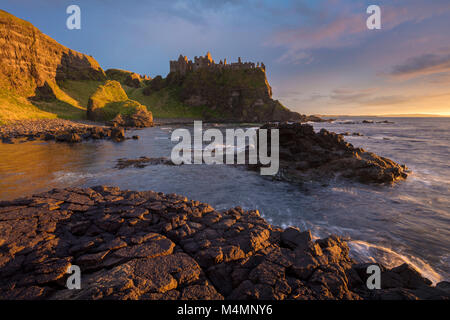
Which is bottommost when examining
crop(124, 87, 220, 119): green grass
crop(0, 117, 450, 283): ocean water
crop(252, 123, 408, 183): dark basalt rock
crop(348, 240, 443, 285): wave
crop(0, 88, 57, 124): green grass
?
crop(348, 240, 443, 285): wave

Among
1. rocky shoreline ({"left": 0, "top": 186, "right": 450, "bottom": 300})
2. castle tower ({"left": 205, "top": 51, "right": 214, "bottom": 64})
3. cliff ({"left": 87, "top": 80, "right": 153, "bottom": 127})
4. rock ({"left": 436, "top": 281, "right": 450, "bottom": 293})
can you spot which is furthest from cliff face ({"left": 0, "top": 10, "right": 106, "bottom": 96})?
rock ({"left": 436, "top": 281, "right": 450, "bottom": 293})

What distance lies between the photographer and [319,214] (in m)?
10.3

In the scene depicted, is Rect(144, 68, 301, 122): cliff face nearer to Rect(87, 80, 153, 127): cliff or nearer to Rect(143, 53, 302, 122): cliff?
Rect(143, 53, 302, 122): cliff

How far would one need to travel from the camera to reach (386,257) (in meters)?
6.93

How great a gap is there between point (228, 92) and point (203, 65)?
31268mm

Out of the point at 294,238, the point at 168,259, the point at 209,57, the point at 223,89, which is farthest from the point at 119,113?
the point at 209,57

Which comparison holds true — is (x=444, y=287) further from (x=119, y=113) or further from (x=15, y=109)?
(x=119, y=113)

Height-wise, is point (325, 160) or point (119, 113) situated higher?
point (119, 113)

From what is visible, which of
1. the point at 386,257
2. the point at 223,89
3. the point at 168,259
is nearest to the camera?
the point at 168,259

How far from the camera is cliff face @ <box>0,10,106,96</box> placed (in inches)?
2495

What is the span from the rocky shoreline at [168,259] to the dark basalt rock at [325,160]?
433 inches

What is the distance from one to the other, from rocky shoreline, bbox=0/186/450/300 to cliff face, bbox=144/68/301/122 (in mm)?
129533

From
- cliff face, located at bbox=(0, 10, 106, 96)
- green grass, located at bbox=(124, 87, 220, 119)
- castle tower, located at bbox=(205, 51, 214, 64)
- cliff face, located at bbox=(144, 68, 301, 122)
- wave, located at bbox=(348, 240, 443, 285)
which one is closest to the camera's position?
wave, located at bbox=(348, 240, 443, 285)

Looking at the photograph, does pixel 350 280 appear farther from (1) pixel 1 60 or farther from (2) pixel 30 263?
A: (1) pixel 1 60
